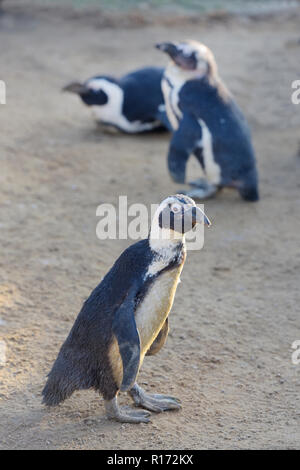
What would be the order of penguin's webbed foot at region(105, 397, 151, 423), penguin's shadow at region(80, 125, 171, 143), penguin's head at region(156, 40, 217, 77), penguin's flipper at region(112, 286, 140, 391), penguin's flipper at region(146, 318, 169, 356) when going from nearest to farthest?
1. penguin's flipper at region(112, 286, 140, 391)
2. penguin's webbed foot at region(105, 397, 151, 423)
3. penguin's flipper at region(146, 318, 169, 356)
4. penguin's head at region(156, 40, 217, 77)
5. penguin's shadow at region(80, 125, 171, 143)

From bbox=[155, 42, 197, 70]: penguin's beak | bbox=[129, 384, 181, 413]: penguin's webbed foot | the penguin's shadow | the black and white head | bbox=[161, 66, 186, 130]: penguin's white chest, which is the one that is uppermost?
bbox=[155, 42, 197, 70]: penguin's beak

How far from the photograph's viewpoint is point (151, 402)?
2.79m

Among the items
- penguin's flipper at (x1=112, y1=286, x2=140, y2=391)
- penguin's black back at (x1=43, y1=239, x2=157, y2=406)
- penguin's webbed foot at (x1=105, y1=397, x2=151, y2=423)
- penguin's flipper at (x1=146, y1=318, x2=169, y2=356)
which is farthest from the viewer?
penguin's flipper at (x1=146, y1=318, x2=169, y2=356)

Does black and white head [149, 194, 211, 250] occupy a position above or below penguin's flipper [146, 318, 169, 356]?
above

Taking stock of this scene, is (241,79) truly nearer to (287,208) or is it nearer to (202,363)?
(287,208)

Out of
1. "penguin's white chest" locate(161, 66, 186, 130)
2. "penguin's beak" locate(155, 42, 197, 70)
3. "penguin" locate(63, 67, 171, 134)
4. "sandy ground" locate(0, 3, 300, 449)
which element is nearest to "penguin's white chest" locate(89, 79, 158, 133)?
"penguin" locate(63, 67, 171, 134)

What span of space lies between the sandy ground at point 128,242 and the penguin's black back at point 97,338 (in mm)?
144

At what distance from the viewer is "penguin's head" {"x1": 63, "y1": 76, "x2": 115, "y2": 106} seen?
240 inches

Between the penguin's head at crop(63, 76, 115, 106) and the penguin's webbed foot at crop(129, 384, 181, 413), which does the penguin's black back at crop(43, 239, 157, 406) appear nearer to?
the penguin's webbed foot at crop(129, 384, 181, 413)

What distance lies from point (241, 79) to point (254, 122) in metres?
0.96

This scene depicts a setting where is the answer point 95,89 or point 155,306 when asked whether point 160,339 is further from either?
point 95,89

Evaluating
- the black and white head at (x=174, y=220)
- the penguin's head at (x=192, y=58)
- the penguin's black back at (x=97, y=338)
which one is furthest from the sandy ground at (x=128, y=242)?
the penguin's head at (x=192, y=58)

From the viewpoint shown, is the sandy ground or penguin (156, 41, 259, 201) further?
penguin (156, 41, 259, 201)

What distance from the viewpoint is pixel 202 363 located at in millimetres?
3174
